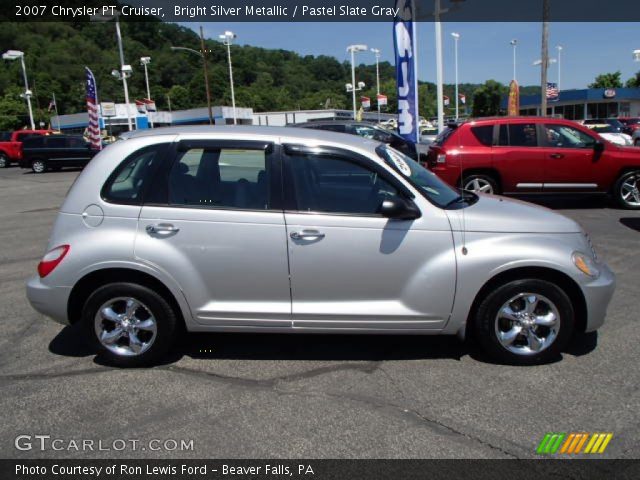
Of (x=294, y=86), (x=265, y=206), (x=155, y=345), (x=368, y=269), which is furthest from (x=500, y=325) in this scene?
(x=294, y=86)

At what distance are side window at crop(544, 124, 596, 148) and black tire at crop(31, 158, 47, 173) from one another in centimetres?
2282

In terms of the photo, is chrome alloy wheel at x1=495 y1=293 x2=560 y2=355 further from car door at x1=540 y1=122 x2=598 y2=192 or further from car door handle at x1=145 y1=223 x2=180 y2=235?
car door at x1=540 y1=122 x2=598 y2=192

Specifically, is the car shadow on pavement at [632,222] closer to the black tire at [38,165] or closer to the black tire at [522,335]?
the black tire at [522,335]

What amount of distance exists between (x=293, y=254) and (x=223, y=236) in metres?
0.53

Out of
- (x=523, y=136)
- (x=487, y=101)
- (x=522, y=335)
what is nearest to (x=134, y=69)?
(x=487, y=101)

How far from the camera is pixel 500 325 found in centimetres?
399

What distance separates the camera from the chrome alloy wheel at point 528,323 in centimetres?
394

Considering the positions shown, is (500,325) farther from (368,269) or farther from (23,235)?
(23,235)

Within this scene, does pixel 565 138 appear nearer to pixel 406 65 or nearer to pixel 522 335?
pixel 406 65

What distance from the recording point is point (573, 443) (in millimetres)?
3070

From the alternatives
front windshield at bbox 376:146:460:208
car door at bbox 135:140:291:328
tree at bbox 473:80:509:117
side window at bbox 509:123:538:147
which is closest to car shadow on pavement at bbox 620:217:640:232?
side window at bbox 509:123:538:147

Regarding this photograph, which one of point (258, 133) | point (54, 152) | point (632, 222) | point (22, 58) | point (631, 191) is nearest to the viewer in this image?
point (258, 133)

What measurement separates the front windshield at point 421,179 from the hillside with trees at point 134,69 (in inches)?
3184

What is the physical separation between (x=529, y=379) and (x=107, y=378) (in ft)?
10.2
